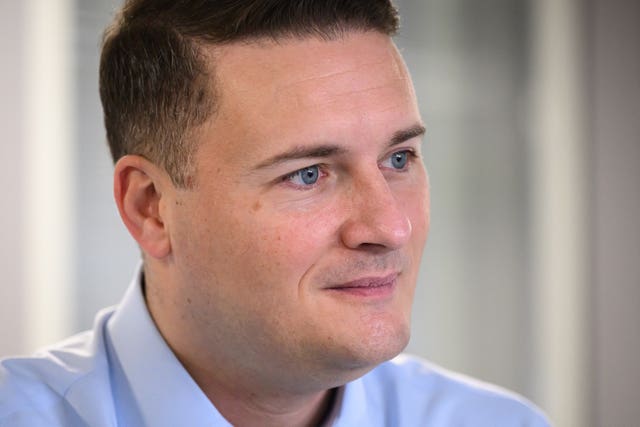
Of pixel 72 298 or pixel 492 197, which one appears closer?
pixel 72 298

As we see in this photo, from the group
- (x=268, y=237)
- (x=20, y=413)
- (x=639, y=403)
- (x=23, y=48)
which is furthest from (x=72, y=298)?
(x=639, y=403)

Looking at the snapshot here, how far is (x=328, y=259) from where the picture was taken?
4.37 ft

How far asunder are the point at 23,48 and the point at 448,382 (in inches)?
69.7

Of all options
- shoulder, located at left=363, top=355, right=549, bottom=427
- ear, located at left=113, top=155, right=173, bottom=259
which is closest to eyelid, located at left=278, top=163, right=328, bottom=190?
ear, located at left=113, top=155, right=173, bottom=259

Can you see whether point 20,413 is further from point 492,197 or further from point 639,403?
point 639,403

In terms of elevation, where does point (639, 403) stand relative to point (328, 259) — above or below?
below

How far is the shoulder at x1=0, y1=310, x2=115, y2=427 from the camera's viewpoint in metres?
1.40

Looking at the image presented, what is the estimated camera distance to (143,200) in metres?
1.52

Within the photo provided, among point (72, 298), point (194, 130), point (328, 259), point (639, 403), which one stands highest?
point (194, 130)

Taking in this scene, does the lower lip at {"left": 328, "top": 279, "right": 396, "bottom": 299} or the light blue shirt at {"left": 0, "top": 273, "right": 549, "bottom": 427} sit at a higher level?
the lower lip at {"left": 328, "top": 279, "right": 396, "bottom": 299}

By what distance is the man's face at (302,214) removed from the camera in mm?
1329

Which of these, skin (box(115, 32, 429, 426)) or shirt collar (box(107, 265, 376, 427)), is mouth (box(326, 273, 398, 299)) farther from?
shirt collar (box(107, 265, 376, 427))

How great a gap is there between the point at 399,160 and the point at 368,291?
26 centimetres

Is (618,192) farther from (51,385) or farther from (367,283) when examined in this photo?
(51,385)
